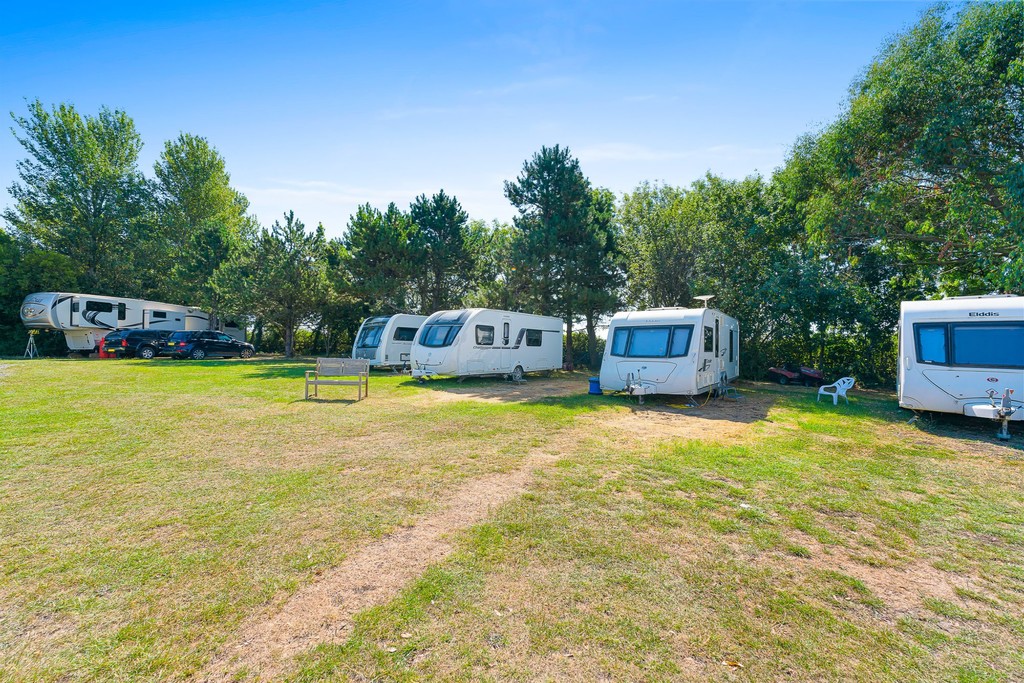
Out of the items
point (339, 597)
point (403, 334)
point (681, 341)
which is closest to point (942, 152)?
point (681, 341)

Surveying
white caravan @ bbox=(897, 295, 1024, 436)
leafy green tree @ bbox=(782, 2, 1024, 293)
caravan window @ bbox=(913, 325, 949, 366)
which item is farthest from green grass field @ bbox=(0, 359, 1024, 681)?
leafy green tree @ bbox=(782, 2, 1024, 293)

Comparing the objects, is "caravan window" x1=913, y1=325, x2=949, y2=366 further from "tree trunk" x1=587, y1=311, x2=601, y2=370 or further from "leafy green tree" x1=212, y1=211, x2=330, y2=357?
"leafy green tree" x1=212, y1=211, x2=330, y2=357

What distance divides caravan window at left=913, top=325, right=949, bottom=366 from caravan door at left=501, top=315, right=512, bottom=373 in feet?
36.2

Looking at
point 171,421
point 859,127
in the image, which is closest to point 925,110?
point 859,127

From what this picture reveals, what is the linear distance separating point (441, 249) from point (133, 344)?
1689 centimetres

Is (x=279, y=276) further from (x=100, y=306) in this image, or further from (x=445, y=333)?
(x=445, y=333)

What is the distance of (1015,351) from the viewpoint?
8.11 m

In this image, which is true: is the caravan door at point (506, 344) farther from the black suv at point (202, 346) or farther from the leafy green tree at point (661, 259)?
the black suv at point (202, 346)

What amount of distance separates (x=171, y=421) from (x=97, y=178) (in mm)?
35880

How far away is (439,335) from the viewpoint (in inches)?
602

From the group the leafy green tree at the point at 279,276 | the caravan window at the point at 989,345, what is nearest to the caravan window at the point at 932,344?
the caravan window at the point at 989,345

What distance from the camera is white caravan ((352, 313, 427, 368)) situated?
1870 centimetres

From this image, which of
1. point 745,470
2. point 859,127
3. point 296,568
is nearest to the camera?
point 296,568

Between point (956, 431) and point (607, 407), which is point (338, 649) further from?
point (956, 431)
